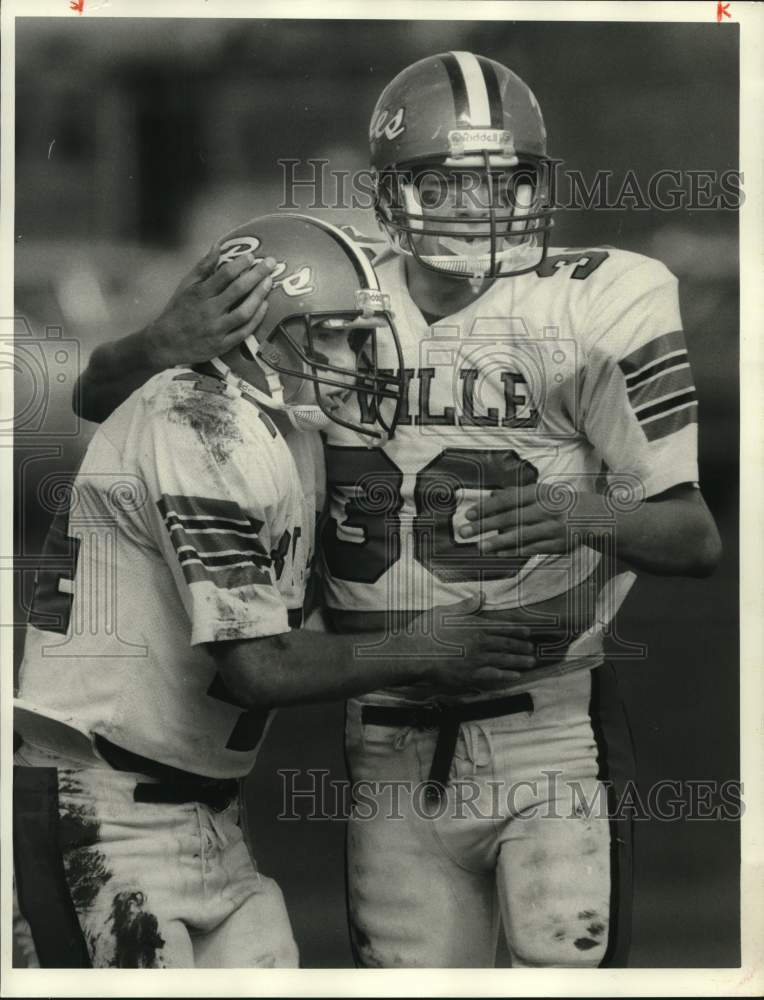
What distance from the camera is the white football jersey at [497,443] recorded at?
2262 millimetres

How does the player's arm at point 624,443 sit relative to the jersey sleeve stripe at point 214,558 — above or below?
above

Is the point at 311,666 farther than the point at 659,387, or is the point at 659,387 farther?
the point at 659,387

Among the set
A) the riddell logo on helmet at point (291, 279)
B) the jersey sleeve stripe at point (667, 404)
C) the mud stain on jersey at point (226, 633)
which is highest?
the riddell logo on helmet at point (291, 279)

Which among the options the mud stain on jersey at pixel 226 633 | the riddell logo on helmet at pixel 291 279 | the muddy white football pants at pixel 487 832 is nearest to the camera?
the mud stain on jersey at pixel 226 633

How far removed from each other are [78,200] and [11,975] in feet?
5.02

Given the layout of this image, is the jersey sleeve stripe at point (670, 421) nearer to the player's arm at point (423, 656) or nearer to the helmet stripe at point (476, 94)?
the player's arm at point (423, 656)

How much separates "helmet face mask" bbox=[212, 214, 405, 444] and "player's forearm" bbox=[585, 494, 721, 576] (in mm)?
532

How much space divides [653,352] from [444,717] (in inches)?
32.1

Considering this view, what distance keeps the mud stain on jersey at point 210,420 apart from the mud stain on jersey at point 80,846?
684 mm

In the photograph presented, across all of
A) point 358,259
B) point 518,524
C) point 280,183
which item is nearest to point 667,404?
point 518,524

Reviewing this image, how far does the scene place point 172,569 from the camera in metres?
2.12

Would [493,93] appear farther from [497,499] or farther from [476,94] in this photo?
[497,499]

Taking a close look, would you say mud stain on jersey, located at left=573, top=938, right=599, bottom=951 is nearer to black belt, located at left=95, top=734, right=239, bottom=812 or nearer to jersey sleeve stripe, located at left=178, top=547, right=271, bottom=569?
black belt, located at left=95, top=734, right=239, bottom=812

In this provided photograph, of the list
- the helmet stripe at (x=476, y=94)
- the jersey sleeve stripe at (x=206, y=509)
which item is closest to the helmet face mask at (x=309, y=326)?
the jersey sleeve stripe at (x=206, y=509)
